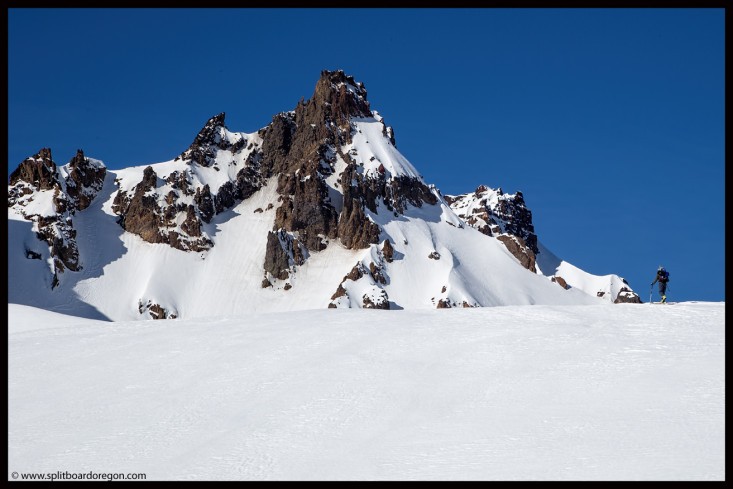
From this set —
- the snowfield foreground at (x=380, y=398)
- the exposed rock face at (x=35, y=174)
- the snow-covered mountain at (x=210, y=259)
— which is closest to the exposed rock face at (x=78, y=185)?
the snow-covered mountain at (x=210, y=259)

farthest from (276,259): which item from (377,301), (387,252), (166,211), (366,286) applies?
(377,301)

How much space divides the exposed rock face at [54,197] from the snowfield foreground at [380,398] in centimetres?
15135

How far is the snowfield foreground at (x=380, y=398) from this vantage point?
15.5 metres

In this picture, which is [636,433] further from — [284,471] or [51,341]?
A: [51,341]

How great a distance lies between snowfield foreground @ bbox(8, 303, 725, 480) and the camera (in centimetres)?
1549

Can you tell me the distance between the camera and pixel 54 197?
180625mm

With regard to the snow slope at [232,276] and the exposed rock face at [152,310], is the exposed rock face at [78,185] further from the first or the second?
the exposed rock face at [152,310]

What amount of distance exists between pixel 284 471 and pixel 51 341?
52.9 feet

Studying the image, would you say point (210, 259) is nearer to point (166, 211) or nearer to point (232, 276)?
point (232, 276)

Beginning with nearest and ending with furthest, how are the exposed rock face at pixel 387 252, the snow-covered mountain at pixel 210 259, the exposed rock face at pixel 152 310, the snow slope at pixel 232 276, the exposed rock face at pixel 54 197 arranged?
the exposed rock face at pixel 152 310, the snow slope at pixel 232 276, the snow-covered mountain at pixel 210 259, the exposed rock face at pixel 54 197, the exposed rock face at pixel 387 252

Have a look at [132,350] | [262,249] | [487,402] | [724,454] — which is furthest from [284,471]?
[262,249]

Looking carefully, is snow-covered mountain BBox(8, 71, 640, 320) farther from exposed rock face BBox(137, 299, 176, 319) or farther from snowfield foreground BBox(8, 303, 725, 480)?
snowfield foreground BBox(8, 303, 725, 480)

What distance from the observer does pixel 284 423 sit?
A: 59.8 ft

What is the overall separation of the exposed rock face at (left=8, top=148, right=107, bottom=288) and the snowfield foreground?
497 feet
